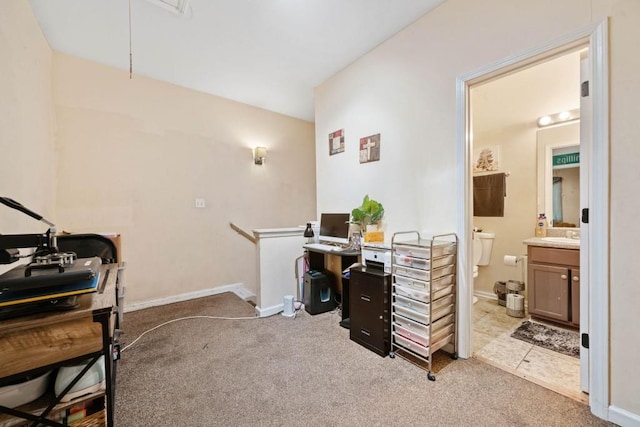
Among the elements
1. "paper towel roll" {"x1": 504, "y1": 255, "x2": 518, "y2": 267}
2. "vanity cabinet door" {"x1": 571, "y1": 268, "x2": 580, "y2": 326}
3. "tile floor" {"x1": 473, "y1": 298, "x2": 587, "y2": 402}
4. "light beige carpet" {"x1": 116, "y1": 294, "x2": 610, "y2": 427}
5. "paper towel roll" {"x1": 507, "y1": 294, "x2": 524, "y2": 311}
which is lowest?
"tile floor" {"x1": 473, "y1": 298, "x2": 587, "y2": 402}

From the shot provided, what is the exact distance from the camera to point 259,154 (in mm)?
3873

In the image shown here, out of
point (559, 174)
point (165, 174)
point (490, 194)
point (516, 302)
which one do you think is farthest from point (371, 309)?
point (165, 174)

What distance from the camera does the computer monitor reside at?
9.52 ft

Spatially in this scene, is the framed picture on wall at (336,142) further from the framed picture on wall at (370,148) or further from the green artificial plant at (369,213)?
the green artificial plant at (369,213)

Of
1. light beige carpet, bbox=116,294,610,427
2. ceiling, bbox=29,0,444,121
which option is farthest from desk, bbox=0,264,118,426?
ceiling, bbox=29,0,444,121

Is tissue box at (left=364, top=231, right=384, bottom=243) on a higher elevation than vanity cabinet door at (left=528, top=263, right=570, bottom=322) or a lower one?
higher

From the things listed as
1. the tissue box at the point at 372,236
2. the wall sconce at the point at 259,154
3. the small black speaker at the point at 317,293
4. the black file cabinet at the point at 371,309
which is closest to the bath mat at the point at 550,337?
the black file cabinet at the point at 371,309

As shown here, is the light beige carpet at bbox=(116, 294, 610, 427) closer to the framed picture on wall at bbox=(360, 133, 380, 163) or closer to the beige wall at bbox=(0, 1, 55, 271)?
the beige wall at bbox=(0, 1, 55, 271)

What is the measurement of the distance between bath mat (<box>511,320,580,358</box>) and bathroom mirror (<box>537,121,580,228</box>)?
1097 millimetres

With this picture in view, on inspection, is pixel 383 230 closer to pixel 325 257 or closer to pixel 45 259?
pixel 325 257

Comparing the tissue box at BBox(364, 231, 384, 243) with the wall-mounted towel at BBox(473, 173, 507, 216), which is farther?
the wall-mounted towel at BBox(473, 173, 507, 216)

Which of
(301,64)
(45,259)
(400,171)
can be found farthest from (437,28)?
(45,259)

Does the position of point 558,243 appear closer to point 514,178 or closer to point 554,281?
point 554,281

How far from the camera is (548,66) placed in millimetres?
2623
